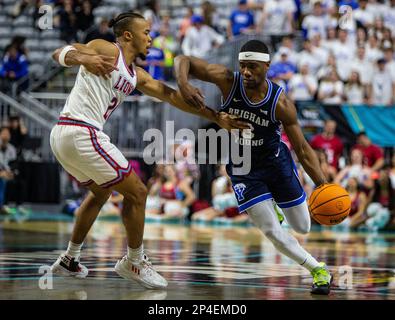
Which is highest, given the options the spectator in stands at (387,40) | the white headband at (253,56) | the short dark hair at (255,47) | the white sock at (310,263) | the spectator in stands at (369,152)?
the spectator in stands at (387,40)

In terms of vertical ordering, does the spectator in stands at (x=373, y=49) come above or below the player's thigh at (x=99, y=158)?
above

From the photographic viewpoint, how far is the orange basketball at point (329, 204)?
8.33 meters

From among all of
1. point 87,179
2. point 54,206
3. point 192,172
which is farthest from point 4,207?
point 87,179

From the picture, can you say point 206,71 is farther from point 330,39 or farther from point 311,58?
point 330,39

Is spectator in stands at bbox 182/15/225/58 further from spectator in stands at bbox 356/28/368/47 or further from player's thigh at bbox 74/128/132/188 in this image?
player's thigh at bbox 74/128/132/188

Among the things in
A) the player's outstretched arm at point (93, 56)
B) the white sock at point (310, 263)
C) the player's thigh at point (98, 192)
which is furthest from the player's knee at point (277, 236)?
the player's outstretched arm at point (93, 56)

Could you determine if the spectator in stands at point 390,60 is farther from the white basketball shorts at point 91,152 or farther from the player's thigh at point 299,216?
the white basketball shorts at point 91,152

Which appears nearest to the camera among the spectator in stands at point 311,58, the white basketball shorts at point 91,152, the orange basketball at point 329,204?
the white basketball shorts at point 91,152

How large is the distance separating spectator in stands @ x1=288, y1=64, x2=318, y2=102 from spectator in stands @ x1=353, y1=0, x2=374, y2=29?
Result: 2.18m

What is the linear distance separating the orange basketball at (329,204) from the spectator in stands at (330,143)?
10.8 metres

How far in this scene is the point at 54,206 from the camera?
21844mm

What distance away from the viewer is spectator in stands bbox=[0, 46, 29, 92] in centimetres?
2378

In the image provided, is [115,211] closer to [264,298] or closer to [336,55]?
[336,55]
